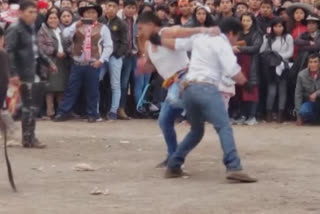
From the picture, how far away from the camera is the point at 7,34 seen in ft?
42.6

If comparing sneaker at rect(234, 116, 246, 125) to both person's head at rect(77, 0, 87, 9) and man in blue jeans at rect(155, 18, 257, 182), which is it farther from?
man in blue jeans at rect(155, 18, 257, 182)

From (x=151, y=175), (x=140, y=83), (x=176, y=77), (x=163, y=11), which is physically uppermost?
(x=176, y=77)

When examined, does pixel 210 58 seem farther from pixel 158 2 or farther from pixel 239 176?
pixel 158 2

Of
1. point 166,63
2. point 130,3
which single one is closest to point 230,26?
point 166,63

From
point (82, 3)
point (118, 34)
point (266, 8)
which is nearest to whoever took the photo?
point (266, 8)

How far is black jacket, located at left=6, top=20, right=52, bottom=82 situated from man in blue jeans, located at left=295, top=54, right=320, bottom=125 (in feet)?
15.3

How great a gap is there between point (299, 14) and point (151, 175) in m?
6.33

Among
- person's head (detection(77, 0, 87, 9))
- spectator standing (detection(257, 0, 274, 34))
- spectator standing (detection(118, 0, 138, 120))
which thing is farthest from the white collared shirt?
person's head (detection(77, 0, 87, 9))

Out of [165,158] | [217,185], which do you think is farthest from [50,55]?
[217,185]

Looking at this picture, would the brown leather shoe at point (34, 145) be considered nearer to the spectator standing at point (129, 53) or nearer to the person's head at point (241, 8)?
the spectator standing at point (129, 53)

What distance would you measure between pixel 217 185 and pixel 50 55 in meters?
6.83

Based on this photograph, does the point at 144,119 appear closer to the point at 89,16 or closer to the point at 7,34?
the point at 89,16

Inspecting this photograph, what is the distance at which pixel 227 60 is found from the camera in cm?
996

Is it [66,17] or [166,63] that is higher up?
[166,63]
